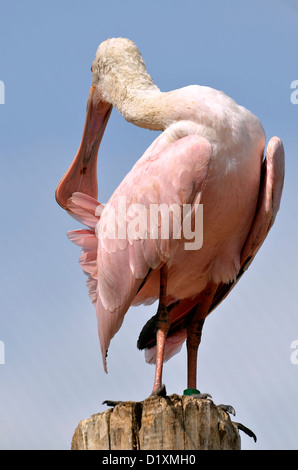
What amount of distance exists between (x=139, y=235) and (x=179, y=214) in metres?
0.49

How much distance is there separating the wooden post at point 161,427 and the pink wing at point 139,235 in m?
1.62

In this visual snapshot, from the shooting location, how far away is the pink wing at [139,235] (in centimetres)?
939

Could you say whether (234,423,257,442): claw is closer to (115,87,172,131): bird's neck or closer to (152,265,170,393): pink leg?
(152,265,170,393): pink leg

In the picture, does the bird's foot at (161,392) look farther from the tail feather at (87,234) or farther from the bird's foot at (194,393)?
the tail feather at (87,234)

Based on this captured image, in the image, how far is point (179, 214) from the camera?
30.7 feet

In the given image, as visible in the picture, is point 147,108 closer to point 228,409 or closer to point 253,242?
point 253,242

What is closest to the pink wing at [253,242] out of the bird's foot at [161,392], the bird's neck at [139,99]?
the bird's neck at [139,99]

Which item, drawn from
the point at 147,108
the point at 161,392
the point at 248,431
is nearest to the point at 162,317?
the point at 161,392

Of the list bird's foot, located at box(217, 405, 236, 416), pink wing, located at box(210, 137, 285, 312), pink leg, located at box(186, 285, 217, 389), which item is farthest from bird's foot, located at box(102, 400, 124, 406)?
pink wing, located at box(210, 137, 285, 312)

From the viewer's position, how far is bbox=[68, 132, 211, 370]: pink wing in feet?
30.8

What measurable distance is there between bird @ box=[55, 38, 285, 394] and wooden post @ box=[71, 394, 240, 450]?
64 cm
